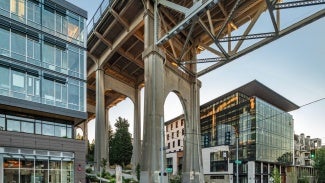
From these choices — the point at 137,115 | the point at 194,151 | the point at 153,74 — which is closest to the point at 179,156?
the point at 137,115

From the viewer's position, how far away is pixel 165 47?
49.8 meters

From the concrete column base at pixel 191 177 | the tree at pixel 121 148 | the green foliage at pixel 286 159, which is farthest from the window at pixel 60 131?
the green foliage at pixel 286 159

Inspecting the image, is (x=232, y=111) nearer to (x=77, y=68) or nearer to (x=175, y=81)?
(x=175, y=81)

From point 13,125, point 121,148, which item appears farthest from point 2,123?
point 121,148

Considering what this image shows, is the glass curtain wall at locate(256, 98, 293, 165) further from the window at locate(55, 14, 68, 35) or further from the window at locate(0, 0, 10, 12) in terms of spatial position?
the window at locate(0, 0, 10, 12)

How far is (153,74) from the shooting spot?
3688cm

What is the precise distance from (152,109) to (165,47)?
52.8ft

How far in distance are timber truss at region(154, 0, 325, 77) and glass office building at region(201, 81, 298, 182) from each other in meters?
33.7

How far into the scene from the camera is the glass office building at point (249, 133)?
77000mm

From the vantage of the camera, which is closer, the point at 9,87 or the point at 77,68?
the point at 9,87

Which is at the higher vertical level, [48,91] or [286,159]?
[48,91]

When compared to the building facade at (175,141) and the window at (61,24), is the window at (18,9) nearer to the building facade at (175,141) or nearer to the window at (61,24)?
the window at (61,24)

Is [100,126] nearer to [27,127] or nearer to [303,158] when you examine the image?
[27,127]

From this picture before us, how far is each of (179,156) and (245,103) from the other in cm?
3243
